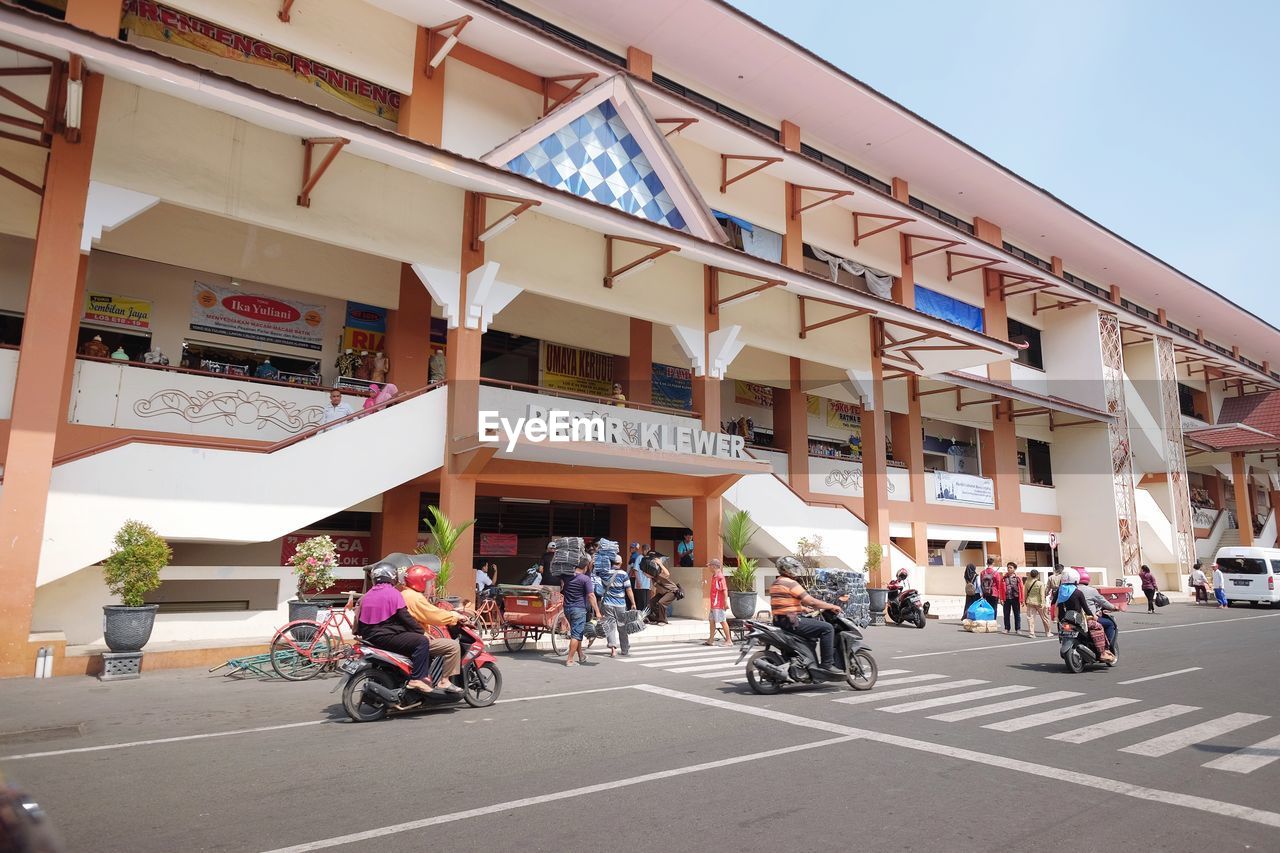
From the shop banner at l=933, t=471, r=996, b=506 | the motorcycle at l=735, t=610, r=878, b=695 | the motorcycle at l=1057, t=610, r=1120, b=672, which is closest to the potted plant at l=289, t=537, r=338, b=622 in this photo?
the motorcycle at l=735, t=610, r=878, b=695

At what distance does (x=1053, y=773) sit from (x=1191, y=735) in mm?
2432

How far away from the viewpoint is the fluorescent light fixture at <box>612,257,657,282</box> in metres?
17.8

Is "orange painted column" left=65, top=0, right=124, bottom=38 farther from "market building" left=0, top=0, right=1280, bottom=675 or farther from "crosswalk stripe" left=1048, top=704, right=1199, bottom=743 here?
"crosswalk stripe" left=1048, top=704, right=1199, bottom=743

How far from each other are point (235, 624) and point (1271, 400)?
53165 mm

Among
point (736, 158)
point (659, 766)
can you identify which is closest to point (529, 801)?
point (659, 766)

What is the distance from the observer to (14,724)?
752cm

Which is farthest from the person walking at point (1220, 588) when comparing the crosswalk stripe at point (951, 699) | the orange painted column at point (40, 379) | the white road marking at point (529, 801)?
the orange painted column at point (40, 379)

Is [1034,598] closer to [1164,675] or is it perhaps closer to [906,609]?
[906,609]

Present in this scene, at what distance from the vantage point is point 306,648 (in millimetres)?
10680

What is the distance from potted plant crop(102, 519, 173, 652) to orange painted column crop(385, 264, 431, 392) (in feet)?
25.6

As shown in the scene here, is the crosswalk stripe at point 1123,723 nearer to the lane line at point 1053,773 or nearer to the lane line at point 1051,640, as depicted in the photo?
the lane line at point 1053,773

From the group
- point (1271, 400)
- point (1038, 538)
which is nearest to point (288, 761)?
point (1038, 538)

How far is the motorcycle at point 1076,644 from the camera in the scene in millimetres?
11641

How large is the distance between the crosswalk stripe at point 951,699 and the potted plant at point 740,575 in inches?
325
